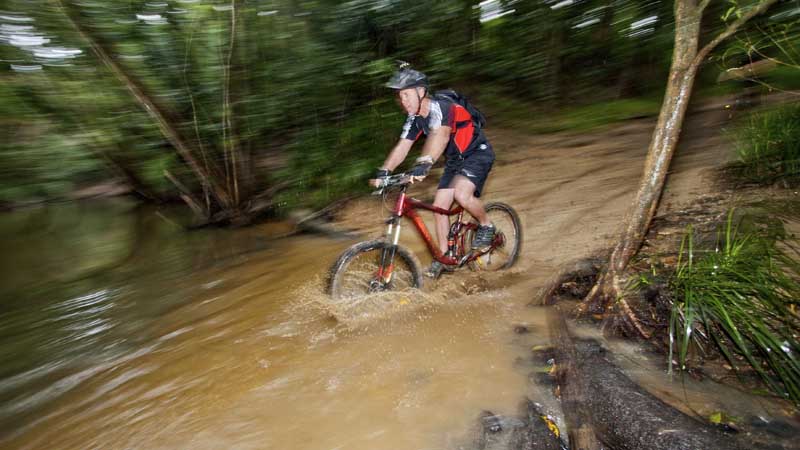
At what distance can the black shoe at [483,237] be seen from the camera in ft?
14.7

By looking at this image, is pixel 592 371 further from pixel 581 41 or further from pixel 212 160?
pixel 581 41

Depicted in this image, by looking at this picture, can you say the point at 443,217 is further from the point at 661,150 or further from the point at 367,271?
the point at 661,150

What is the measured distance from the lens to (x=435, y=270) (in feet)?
14.1

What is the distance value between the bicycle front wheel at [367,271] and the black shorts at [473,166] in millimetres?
925

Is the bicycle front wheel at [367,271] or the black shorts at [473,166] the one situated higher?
the black shorts at [473,166]

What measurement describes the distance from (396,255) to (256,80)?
16.8 feet

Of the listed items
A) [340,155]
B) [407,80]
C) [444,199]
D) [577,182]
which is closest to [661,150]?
[444,199]

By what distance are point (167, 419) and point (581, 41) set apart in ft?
38.2

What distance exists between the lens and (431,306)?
157 inches

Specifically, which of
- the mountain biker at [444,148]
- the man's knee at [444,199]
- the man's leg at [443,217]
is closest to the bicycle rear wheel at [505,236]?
the mountain biker at [444,148]

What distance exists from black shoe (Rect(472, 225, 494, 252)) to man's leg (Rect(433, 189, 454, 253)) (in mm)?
311

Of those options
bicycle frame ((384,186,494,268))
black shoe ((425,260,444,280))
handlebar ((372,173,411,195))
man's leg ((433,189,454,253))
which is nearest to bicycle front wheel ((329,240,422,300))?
bicycle frame ((384,186,494,268))

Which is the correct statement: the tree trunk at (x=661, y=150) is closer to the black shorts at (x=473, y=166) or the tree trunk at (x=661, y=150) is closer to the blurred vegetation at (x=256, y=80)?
the black shorts at (x=473, y=166)

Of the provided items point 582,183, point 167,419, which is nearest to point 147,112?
point 167,419
